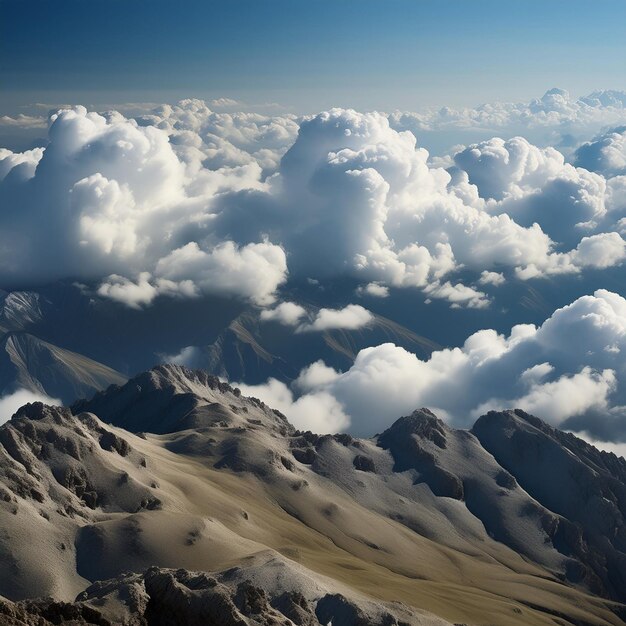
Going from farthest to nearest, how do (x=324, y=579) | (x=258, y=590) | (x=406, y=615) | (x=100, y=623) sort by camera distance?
(x=324, y=579), (x=406, y=615), (x=258, y=590), (x=100, y=623)

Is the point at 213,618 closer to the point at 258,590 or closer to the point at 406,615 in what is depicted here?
the point at 258,590

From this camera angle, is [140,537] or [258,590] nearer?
[258,590]

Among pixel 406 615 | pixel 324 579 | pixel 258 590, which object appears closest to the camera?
pixel 258 590

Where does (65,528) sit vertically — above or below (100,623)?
below

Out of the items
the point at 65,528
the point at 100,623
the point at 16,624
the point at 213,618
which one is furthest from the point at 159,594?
the point at 65,528

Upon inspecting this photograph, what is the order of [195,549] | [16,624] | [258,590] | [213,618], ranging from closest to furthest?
1. [16,624]
2. [213,618]
3. [258,590]
4. [195,549]

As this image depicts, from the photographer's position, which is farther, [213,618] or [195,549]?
[195,549]

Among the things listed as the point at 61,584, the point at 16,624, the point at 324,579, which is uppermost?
the point at 16,624

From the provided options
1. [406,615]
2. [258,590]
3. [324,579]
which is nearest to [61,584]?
[324,579]

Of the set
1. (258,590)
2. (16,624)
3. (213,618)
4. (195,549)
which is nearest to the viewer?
(16,624)

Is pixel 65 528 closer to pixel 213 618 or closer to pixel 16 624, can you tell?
pixel 213 618
